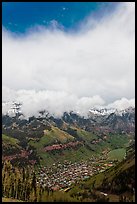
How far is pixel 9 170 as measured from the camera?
83.3m

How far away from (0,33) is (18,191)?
248 feet

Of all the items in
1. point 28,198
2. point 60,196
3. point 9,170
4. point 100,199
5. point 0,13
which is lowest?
point 100,199

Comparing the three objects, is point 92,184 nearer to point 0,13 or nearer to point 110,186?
point 110,186

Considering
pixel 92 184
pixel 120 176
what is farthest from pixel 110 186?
pixel 92 184

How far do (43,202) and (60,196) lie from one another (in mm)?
20621

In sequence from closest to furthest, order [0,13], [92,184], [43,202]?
[0,13]
[43,202]
[92,184]

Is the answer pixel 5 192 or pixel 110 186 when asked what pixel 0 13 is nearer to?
pixel 5 192

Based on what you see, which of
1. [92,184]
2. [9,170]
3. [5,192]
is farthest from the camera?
[92,184]

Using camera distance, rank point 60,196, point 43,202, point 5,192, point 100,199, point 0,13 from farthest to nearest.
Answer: point 100,199 < point 60,196 < point 43,202 < point 5,192 < point 0,13

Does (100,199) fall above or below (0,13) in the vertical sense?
below

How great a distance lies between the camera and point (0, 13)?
827 cm

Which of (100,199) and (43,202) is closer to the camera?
(43,202)

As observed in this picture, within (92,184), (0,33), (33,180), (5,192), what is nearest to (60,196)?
(33,180)

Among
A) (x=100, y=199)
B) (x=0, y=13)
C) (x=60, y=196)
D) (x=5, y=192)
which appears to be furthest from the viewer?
(x=100, y=199)
